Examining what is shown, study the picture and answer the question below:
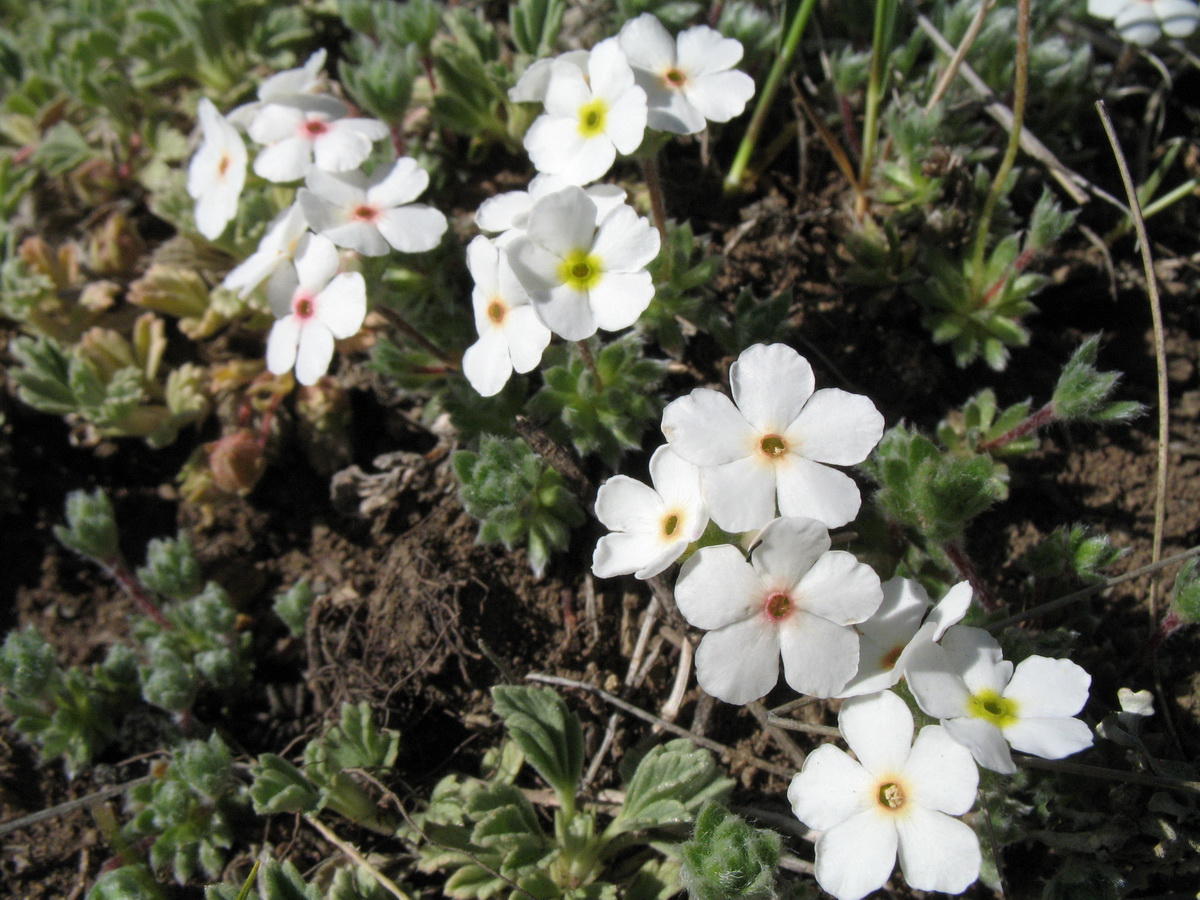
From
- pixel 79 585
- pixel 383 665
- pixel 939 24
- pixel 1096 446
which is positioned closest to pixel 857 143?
pixel 939 24

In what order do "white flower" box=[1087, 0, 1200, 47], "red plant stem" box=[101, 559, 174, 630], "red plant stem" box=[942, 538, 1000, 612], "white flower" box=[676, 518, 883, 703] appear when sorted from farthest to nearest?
"red plant stem" box=[101, 559, 174, 630] < "white flower" box=[1087, 0, 1200, 47] < "red plant stem" box=[942, 538, 1000, 612] < "white flower" box=[676, 518, 883, 703]

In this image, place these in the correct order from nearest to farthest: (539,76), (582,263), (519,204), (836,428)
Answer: (836,428) → (582,263) → (519,204) → (539,76)

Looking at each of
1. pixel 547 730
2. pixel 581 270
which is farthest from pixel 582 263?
pixel 547 730

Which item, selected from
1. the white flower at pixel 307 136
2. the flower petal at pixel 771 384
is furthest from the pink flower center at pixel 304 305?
the flower petal at pixel 771 384

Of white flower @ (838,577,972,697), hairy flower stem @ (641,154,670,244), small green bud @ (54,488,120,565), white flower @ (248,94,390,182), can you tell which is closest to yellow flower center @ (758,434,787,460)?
white flower @ (838,577,972,697)

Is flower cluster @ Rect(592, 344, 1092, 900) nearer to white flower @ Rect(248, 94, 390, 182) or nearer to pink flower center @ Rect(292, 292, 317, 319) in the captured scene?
pink flower center @ Rect(292, 292, 317, 319)

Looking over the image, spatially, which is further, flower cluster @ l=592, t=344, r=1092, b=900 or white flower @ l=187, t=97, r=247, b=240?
white flower @ l=187, t=97, r=247, b=240

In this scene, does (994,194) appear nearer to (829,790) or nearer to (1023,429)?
(1023,429)
